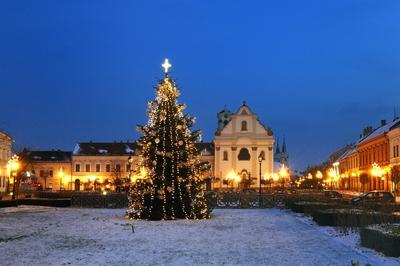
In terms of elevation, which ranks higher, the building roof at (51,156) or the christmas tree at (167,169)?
the building roof at (51,156)

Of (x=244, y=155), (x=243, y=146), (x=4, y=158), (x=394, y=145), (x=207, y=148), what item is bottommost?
(x=4, y=158)

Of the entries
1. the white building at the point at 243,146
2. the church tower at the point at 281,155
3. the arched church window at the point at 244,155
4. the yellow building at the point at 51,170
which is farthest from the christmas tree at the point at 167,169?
the church tower at the point at 281,155

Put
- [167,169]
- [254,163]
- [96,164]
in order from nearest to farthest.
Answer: [167,169] < [254,163] < [96,164]

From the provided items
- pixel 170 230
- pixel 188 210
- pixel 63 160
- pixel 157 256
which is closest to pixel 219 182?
pixel 63 160

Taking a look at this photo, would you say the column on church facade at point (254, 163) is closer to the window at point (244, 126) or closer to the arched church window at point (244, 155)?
the arched church window at point (244, 155)

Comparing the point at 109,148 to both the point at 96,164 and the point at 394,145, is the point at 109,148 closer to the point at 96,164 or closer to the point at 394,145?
the point at 96,164

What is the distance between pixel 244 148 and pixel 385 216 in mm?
79119

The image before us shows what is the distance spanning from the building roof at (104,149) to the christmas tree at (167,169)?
269ft

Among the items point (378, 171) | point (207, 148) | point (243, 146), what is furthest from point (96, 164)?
point (378, 171)

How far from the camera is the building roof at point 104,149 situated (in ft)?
361

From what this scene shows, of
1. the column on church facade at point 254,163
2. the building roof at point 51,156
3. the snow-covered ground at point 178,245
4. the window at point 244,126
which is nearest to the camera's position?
the snow-covered ground at point 178,245

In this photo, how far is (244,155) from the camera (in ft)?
326

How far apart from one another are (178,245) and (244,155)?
82317mm

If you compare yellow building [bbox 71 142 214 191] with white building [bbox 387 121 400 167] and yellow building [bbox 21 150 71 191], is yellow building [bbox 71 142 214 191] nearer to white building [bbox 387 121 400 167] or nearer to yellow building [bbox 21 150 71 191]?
yellow building [bbox 21 150 71 191]
